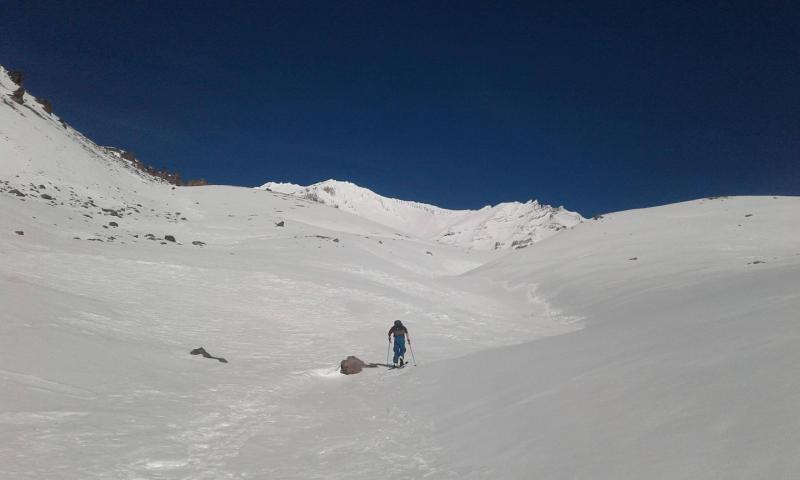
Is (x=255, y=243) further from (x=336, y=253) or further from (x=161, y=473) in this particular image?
(x=161, y=473)

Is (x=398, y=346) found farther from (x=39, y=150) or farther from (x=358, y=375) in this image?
(x=39, y=150)

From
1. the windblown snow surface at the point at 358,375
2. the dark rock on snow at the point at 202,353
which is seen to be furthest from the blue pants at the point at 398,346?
the dark rock on snow at the point at 202,353

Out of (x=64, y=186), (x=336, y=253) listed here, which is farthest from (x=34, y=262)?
(x=64, y=186)

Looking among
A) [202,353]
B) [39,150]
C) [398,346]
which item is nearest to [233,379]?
[202,353]

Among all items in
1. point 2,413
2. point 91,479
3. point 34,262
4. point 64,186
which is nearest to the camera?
point 91,479

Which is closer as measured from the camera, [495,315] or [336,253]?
[495,315]

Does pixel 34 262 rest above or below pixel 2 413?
above

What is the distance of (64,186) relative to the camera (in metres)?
43.2

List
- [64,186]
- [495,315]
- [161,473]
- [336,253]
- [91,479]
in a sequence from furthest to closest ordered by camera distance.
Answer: [64,186] < [336,253] < [495,315] < [161,473] < [91,479]

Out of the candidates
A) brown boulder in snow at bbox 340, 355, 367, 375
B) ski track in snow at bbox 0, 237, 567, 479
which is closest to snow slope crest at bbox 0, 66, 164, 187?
ski track in snow at bbox 0, 237, 567, 479

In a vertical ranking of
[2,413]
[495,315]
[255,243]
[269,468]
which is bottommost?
[269,468]

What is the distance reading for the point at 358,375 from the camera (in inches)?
563

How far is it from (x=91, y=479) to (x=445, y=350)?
1479 cm

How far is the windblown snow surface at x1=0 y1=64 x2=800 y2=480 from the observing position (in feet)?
18.3
